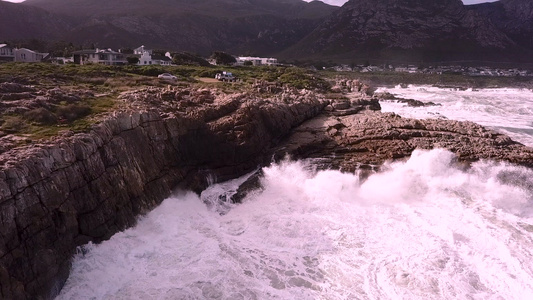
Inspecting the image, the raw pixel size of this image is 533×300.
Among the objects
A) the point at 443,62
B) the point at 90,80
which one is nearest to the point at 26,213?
the point at 90,80

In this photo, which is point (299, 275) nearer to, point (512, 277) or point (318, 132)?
point (512, 277)

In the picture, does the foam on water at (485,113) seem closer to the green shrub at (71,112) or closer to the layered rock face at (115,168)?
the layered rock face at (115,168)

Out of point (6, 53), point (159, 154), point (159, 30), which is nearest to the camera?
point (159, 154)

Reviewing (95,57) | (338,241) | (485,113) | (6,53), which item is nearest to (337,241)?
(338,241)

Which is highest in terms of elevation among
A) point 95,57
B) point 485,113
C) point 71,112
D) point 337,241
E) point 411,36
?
point 411,36

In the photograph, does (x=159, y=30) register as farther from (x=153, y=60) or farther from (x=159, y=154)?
(x=159, y=154)

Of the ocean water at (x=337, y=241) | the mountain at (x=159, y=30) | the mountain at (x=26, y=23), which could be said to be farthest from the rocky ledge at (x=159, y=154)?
the mountain at (x=26, y=23)

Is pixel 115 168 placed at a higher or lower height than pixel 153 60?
lower
